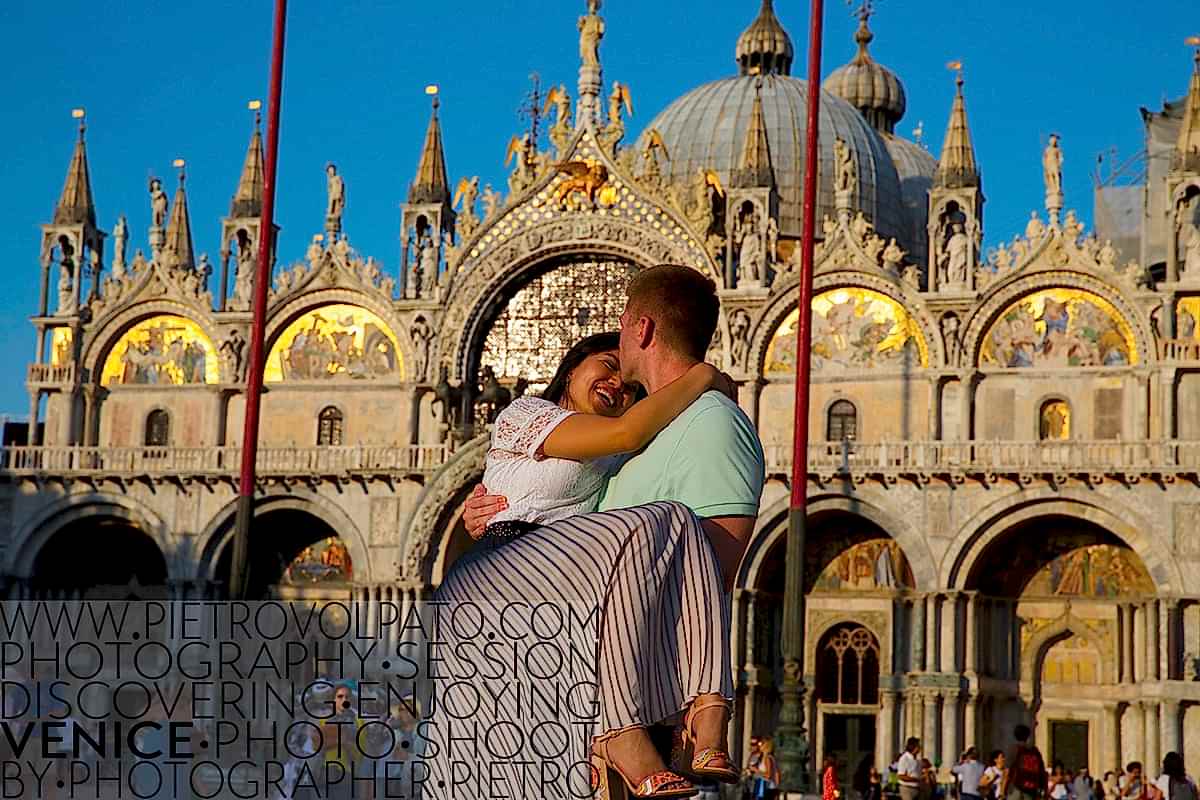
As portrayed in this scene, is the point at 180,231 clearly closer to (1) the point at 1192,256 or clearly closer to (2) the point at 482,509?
(1) the point at 1192,256

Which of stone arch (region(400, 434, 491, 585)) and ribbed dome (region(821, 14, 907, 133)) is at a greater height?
ribbed dome (region(821, 14, 907, 133))

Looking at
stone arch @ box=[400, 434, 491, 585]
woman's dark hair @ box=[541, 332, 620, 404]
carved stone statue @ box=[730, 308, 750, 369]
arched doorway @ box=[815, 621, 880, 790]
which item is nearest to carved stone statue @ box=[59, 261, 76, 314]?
stone arch @ box=[400, 434, 491, 585]

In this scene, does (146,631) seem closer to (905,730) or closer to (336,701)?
(336,701)

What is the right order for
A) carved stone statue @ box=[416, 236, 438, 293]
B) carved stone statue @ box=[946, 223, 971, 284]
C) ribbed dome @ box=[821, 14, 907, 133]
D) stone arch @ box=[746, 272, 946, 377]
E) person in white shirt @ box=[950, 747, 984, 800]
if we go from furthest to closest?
ribbed dome @ box=[821, 14, 907, 133], carved stone statue @ box=[416, 236, 438, 293], carved stone statue @ box=[946, 223, 971, 284], stone arch @ box=[746, 272, 946, 377], person in white shirt @ box=[950, 747, 984, 800]

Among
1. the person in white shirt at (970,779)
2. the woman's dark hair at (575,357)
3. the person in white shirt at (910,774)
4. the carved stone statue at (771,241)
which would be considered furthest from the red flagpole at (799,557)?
the woman's dark hair at (575,357)

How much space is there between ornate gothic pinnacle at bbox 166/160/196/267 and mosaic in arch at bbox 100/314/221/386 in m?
1.52

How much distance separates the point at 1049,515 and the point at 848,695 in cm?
526

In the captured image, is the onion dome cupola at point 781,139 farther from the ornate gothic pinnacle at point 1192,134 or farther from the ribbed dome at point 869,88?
the ornate gothic pinnacle at point 1192,134

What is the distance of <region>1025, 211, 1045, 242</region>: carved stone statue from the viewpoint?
39094 millimetres

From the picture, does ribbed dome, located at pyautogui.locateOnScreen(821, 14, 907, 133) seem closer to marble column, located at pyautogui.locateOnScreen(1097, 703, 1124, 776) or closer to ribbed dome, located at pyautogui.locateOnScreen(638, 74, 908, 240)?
ribbed dome, located at pyautogui.locateOnScreen(638, 74, 908, 240)

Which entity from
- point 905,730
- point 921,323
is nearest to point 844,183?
point 921,323

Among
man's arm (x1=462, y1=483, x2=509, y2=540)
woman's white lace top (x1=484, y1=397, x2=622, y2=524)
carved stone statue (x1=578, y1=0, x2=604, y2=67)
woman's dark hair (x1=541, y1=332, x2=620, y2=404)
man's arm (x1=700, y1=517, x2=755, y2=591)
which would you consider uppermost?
carved stone statue (x1=578, y1=0, x2=604, y2=67)

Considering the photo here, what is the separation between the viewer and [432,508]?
132 ft

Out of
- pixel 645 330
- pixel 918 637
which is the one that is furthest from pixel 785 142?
pixel 645 330
